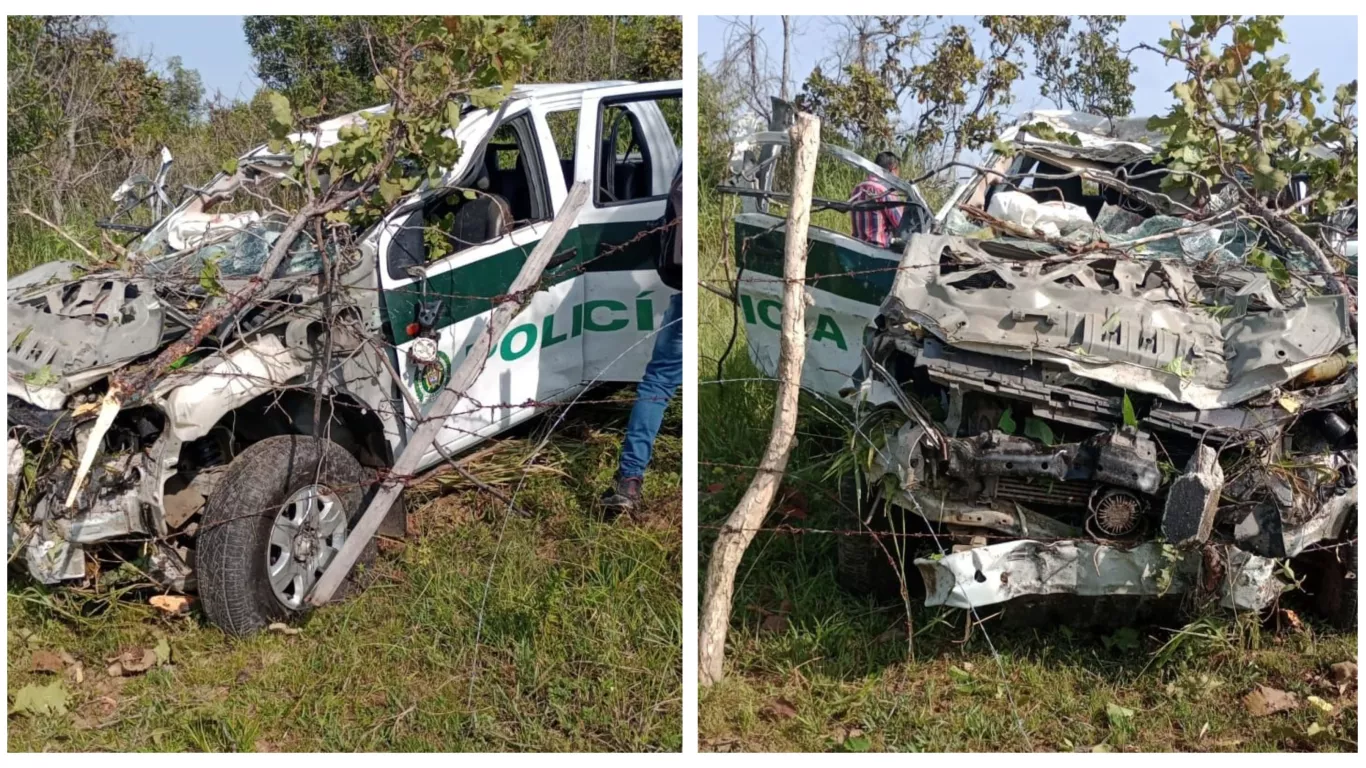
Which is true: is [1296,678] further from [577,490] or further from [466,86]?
[466,86]

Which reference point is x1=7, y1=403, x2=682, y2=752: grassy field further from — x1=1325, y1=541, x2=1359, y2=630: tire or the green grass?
x1=1325, y1=541, x2=1359, y2=630: tire

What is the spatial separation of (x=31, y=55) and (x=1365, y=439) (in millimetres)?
6315

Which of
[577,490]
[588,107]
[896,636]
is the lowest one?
[896,636]

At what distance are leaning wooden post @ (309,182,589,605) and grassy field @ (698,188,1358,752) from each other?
3.31 ft

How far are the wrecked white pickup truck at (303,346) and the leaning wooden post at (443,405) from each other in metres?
0.06

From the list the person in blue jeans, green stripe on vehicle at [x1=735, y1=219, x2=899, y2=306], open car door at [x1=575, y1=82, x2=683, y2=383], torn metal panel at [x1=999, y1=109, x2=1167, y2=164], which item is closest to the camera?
the person in blue jeans

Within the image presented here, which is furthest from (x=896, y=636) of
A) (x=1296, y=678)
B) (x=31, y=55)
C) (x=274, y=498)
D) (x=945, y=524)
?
(x=31, y=55)

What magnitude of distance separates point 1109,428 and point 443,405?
2.11 m

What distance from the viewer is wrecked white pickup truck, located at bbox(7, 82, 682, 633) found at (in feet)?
11.6

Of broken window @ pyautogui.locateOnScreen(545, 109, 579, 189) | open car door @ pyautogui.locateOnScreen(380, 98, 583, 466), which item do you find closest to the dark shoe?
open car door @ pyautogui.locateOnScreen(380, 98, 583, 466)

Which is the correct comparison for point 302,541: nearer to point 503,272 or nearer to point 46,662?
point 46,662

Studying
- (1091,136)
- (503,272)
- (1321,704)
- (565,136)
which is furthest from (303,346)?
(1091,136)

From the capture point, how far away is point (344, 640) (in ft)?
12.4

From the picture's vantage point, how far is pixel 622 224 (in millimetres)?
4484
